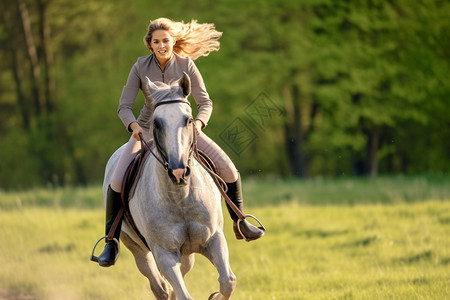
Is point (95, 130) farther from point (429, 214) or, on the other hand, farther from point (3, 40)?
point (429, 214)

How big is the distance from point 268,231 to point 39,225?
15.6 feet

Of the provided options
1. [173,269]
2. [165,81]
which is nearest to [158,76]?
[165,81]

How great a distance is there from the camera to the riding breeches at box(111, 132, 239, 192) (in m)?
6.56

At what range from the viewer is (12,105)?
1399 inches

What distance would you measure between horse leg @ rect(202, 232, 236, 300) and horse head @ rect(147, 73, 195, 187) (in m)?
0.86

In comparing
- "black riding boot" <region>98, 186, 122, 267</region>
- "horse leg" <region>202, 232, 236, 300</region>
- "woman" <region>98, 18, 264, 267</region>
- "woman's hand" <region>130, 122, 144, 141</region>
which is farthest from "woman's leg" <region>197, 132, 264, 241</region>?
"black riding boot" <region>98, 186, 122, 267</region>

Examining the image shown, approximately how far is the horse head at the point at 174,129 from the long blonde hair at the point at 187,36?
104 cm

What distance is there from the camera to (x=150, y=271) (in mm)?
7445

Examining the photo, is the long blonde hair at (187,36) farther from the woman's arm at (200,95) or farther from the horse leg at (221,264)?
the horse leg at (221,264)

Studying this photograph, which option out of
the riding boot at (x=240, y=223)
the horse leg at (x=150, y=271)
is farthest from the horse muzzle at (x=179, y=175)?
the horse leg at (x=150, y=271)

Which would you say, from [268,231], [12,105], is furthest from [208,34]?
[12,105]

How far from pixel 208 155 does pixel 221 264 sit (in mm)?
1152

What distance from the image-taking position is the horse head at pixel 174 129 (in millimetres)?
5129

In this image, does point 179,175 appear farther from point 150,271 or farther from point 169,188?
point 150,271
